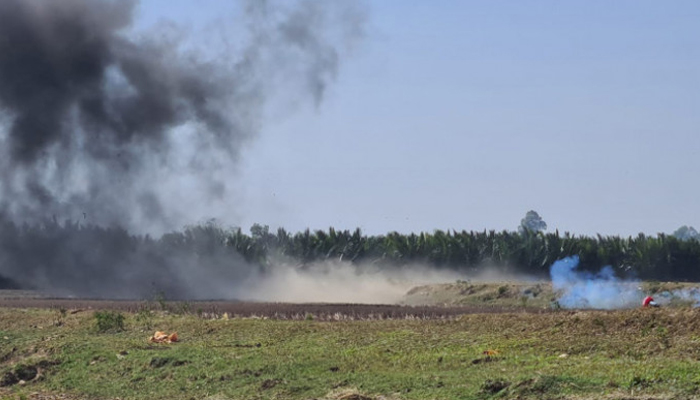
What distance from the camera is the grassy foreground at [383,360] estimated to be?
24047mm

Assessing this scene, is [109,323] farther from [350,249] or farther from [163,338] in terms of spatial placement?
[350,249]

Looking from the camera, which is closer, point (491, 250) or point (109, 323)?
point (109, 323)

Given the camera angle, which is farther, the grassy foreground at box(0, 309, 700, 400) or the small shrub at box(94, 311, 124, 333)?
the small shrub at box(94, 311, 124, 333)

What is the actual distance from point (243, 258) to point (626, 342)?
5262cm

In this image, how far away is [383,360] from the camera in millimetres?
29203

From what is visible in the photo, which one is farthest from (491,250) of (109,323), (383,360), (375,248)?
(383,360)

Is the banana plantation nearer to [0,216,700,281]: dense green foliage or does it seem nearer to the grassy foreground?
[0,216,700,281]: dense green foliage

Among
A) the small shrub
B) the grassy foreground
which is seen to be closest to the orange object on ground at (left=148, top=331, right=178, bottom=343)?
the grassy foreground

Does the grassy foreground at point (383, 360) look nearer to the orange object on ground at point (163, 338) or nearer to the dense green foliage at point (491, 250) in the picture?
the orange object on ground at point (163, 338)

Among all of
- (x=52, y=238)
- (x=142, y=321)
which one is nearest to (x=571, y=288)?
(x=142, y=321)

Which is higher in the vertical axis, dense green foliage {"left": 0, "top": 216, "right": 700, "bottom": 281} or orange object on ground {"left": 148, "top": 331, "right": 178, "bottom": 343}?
dense green foliage {"left": 0, "top": 216, "right": 700, "bottom": 281}

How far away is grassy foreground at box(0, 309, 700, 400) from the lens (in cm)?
2405

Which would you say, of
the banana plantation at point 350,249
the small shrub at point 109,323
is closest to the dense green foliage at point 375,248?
the banana plantation at point 350,249

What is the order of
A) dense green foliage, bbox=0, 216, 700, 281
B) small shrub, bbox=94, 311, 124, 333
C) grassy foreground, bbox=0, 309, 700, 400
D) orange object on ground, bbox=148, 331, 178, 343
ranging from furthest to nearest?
1. dense green foliage, bbox=0, 216, 700, 281
2. small shrub, bbox=94, 311, 124, 333
3. orange object on ground, bbox=148, 331, 178, 343
4. grassy foreground, bbox=0, 309, 700, 400
